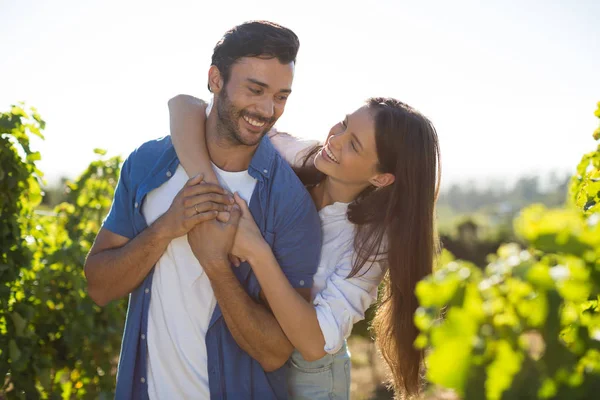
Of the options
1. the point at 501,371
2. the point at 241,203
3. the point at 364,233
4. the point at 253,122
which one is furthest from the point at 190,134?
the point at 501,371

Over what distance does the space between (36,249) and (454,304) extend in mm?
4328

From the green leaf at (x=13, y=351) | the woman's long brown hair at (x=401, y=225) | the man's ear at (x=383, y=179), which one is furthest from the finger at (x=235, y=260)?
the green leaf at (x=13, y=351)

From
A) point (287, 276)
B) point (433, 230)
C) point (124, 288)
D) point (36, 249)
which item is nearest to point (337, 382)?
point (287, 276)

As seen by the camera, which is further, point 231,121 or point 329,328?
point 231,121

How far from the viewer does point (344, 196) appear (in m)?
2.76

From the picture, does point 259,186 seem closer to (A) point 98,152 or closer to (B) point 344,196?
(B) point 344,196

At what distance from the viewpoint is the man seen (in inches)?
91.7

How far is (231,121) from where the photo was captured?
2570 millimetres

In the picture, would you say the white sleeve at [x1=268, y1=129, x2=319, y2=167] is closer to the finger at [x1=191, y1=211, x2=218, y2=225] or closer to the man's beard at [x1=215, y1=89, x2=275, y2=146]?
the man's beard at [x1=215, y1=89, x2=275, y2=146]

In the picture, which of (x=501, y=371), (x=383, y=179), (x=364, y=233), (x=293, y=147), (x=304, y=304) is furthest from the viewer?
(x=293, y=147)

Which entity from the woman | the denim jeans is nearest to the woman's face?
the woman

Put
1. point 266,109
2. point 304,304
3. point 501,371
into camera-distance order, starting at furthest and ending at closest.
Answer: point 266,109, point 304,304, point 501,371

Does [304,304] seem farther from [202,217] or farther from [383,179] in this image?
[383,179]

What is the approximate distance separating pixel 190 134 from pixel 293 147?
0.56 meters
